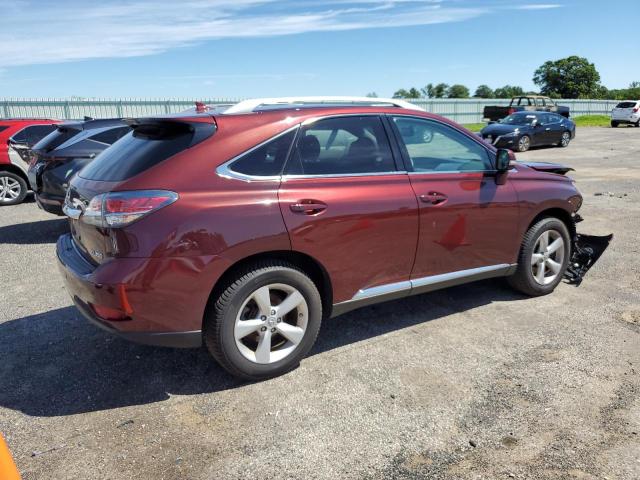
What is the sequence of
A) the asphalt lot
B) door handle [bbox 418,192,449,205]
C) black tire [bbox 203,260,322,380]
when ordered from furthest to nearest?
1. door handle [bbox 418,192,449,205]
2. black tire [bbox 203,260,322,380]
3. the asphalt lot

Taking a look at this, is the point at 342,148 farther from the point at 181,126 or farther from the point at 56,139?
the point at 56,139

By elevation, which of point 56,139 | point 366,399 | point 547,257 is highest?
point 56,139

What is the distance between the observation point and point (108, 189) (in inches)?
130

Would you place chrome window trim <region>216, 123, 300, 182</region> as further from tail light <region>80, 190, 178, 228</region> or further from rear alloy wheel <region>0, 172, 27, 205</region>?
rear alloy wheel <region>0, 172, 27, 205</region>

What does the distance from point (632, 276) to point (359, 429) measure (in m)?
4.05

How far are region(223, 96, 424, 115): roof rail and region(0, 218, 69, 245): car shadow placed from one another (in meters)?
5.17

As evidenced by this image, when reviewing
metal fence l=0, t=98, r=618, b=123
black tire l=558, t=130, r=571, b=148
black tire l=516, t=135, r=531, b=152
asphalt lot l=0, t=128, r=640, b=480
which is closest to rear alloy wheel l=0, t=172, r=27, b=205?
asphalt lot l=0, t=128, r=640, b=480

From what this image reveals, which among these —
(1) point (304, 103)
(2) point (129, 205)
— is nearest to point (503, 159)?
(1) point (304, 103)

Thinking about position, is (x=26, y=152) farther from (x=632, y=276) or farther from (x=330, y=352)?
(x=632, y=276)

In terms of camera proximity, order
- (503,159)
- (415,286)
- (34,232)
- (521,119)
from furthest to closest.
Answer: (521,119) → (34,232) → (503,159) → (415,286)

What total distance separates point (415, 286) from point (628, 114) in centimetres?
3741

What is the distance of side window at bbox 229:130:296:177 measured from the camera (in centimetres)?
345

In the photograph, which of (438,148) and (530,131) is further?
(530,131)

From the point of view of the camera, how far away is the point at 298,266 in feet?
12.1
